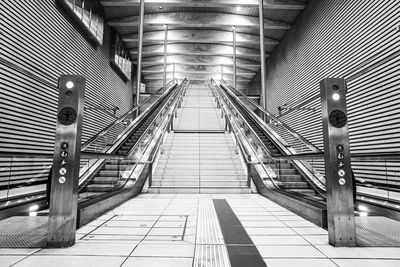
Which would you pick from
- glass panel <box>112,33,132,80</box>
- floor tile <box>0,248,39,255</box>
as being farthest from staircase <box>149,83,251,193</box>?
glass panel <box>112,33,132,80</box>

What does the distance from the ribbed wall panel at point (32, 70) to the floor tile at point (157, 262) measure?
3.12 metres

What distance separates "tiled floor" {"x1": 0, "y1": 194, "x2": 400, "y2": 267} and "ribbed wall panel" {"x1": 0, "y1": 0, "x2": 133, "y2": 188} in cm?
243

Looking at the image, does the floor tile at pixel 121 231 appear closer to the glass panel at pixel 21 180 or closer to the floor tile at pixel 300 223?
the glass panel at pixel 21 180

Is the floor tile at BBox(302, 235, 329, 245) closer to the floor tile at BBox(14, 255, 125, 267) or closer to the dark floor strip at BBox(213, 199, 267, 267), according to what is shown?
the dark floor strip at BBox(213, 199, 267, 267)

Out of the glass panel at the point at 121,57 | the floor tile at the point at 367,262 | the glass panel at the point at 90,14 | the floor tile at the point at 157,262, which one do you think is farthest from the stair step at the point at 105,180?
the glass panel at the point at 121,57

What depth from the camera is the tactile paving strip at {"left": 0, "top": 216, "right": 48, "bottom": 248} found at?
2.09 meters

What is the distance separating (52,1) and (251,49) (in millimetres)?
11392

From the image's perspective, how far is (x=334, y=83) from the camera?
7.52 feet

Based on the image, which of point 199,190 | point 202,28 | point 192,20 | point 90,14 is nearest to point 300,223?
point 199,190

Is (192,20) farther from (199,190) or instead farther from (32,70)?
(199,190)

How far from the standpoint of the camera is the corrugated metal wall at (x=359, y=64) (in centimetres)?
559

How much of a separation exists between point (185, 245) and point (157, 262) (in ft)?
1.23

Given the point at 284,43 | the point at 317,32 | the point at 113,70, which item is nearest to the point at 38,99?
the point at 113,70

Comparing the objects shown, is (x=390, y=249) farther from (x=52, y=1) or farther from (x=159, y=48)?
(x=159, y=48)
